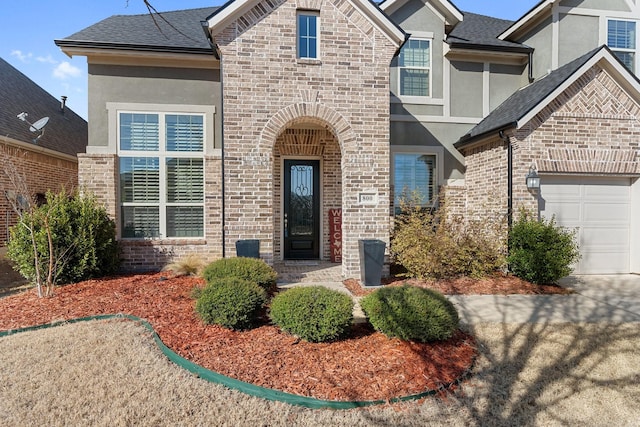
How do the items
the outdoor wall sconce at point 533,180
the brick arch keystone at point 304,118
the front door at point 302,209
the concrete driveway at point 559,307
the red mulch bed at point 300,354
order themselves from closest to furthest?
the red mulch bed at point 300,354 → the concrete driveway at point 559,307 → the brick arch keystone at point 304,118 → the outdoor wall sconce at point 533,180 → the front door at point 302,209

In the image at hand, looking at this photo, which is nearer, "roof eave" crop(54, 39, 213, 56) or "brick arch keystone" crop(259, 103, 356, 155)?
"brick arch keystone" crop(259, 103, 356, 155)

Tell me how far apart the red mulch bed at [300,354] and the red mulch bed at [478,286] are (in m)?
2.07

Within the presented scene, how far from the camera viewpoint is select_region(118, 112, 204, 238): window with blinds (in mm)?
7762

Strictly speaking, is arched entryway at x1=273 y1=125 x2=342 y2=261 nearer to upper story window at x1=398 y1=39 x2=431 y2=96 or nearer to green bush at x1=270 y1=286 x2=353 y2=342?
upper story window at x1=398 y1=39 x2=431 y2=96

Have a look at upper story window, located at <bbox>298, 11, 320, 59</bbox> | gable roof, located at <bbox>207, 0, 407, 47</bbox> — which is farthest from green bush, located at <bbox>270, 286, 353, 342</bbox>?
gable roof, located at <bbox>207, 0, 407, 47</bbox>

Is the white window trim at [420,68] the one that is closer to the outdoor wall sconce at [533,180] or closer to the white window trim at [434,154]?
the white window trim at [434,154]

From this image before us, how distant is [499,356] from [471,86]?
7.86m

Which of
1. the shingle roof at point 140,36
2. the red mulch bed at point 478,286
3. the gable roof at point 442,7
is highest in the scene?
the gable roof at point 442,7

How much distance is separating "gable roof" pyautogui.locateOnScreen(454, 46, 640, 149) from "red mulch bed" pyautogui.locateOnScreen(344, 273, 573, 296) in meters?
3.30

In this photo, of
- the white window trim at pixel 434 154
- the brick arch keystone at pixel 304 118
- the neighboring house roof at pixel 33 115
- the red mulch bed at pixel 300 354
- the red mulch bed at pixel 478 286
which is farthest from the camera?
the neighboring house roof at pixel 33 115

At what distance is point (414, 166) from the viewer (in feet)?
30.3

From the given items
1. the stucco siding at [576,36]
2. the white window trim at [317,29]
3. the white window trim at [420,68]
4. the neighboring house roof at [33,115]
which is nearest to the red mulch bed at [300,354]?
the white window trim at [317,29]

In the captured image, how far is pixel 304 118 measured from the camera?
22.9ft

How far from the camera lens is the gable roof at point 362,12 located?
645cm
